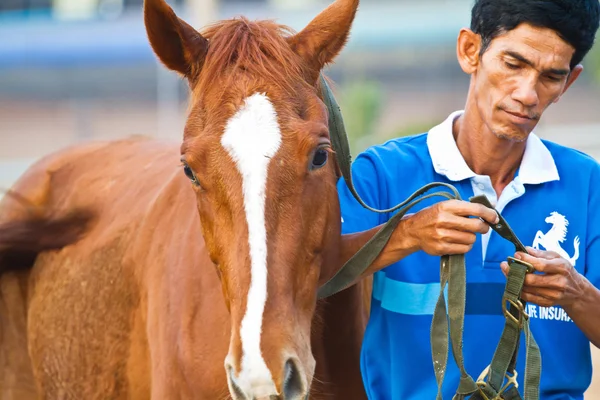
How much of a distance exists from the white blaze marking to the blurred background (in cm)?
1532


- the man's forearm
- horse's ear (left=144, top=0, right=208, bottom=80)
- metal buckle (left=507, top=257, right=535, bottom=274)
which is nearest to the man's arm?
metal buckle (left=507, top=257, right=535, bottom=274)

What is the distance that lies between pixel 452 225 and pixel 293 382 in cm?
59

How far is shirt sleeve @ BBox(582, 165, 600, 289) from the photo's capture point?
9.21 feet

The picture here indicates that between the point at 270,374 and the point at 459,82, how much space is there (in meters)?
17.4

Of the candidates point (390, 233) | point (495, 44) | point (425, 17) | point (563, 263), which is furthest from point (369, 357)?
point (425, 17)

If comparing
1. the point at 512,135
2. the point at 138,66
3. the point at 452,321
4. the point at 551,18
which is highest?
the point at 551,18

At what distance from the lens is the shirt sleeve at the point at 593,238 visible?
2.81 m

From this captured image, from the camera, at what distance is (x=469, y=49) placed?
297 centimetres

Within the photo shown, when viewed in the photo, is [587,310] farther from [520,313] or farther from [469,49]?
[469,49]

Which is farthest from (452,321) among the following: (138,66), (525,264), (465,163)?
(138,66)

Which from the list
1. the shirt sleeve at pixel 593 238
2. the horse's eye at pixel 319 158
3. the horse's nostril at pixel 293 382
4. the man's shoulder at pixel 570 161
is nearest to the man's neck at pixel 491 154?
the man's shoulder at pixel 570 161

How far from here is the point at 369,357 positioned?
2938 millimetres

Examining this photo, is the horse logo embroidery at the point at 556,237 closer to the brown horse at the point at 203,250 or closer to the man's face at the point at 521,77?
the man's face at the point at 521,77

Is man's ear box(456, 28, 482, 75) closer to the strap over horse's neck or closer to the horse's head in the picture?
the horse's head
